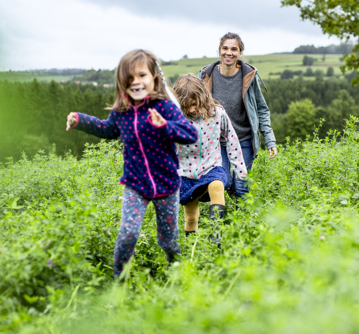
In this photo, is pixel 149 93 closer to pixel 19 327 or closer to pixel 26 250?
pixel 26 250

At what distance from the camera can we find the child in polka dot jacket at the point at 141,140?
105 inches

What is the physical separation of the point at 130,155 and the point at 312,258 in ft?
4.65

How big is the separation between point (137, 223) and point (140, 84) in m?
0.96

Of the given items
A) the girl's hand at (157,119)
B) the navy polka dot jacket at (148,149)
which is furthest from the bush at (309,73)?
the girl's hand at (157,119)

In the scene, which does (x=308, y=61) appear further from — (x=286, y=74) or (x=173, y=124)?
(x=173, y=124)

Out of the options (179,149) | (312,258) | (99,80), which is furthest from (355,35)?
(99,80)

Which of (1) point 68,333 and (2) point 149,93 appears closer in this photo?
(1) point 68,333

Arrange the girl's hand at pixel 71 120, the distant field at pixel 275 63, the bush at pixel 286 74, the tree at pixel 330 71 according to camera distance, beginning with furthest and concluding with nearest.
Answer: the distant field at pixel 275 63, the bush at pixel 286 74, the tree at pixel 330 71, the girl's hand at pixel 71 120

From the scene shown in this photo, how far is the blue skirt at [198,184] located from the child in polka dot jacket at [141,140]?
35.1 inches

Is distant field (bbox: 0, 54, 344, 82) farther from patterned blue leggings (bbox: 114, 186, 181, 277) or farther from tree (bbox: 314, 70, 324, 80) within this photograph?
patterned blue leggings (bbox: 114, 186, 181, 277)

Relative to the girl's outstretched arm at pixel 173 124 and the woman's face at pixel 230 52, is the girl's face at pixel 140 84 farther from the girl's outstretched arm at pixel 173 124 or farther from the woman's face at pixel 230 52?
the woman's face at pixel 230 52

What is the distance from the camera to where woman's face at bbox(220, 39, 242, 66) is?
14.5ft

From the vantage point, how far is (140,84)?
2.66 metres

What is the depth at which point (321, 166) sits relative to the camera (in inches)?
197
